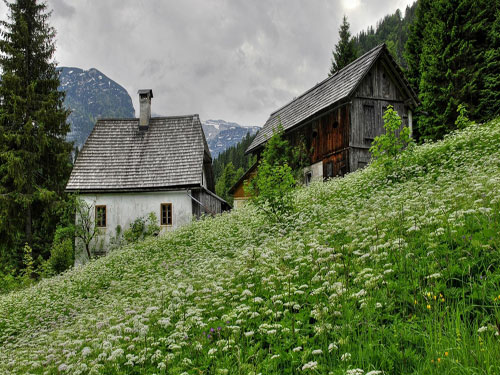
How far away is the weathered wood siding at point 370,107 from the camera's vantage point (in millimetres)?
20625

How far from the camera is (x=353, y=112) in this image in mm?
20938

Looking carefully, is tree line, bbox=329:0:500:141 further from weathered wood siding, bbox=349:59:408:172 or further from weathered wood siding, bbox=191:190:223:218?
weathered wood siding, bbox=191:190:223:218

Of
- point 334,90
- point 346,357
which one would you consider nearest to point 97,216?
point 334,90

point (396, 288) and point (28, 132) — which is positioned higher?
point (28, 132)

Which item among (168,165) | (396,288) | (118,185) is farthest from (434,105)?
(396,288)

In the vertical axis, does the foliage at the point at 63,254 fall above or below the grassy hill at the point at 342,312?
below

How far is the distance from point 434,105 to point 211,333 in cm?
2748

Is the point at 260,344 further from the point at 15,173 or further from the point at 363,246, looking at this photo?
the point at 15,173

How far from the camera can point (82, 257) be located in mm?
23672

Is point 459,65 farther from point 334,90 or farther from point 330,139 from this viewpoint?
point 330,139

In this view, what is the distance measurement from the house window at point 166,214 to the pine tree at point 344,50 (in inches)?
1135

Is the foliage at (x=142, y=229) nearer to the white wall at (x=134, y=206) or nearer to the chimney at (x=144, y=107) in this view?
the white wall at (x=134, y=206)

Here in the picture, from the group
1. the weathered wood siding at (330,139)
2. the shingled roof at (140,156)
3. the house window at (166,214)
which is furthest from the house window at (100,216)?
the weathered wood siding at (330,139)

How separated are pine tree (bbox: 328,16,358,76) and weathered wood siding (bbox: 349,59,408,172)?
20.4 m
